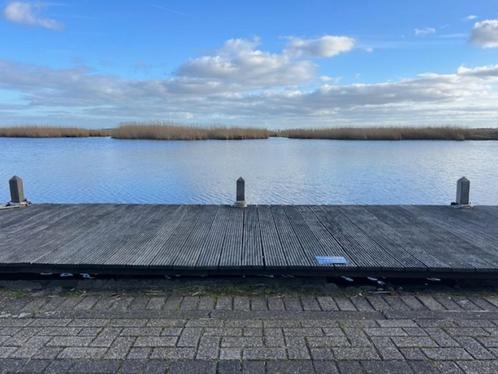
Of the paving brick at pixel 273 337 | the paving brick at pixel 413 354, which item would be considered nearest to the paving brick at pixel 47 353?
the paving brick at pixel 273 337

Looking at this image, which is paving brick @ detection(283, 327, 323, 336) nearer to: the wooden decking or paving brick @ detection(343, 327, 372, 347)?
paving brick @ detection(343, 327, 372, 347)

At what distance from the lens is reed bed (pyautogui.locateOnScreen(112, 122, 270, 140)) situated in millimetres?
24605

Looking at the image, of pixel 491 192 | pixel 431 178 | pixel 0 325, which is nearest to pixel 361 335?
pixel 0 325

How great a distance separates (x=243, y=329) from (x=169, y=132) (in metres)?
23.7

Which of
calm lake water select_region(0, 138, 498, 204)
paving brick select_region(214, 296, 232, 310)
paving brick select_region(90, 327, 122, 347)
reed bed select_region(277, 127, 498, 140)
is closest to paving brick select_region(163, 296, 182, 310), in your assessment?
paving brick select_region(214, 296, 232, 310)

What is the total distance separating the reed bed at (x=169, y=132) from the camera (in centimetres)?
2460

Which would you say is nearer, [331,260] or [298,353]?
[298,353]

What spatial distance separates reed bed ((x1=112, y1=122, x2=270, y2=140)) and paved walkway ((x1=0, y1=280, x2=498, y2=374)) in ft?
74.7

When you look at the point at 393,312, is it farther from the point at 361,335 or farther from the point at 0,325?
the point at 0,325

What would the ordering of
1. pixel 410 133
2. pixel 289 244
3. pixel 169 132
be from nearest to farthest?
pixel 289 244
pixel 169 132
pixel 410 133

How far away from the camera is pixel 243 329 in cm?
198

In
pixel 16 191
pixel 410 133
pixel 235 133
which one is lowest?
pixel 16 191

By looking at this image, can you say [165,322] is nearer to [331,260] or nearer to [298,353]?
[298,353]

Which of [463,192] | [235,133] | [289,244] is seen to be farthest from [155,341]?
[235,133]
